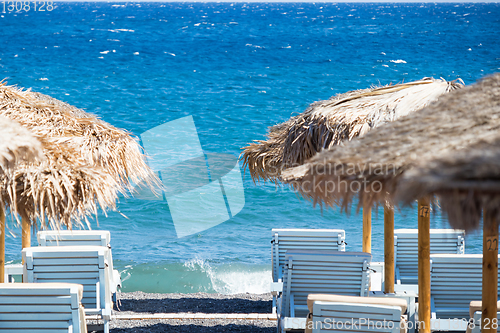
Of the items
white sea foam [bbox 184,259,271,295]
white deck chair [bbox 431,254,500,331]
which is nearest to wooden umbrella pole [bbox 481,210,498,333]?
white deck chair [bbox 431,254,500,331]

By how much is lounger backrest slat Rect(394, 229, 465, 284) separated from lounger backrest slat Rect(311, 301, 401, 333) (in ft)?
7.34

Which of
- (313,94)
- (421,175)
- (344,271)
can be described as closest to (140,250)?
(344,271)

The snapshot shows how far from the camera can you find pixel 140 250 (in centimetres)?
952

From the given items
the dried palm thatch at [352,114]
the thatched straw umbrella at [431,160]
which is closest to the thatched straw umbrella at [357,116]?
the dried palm thatch at [352,114]

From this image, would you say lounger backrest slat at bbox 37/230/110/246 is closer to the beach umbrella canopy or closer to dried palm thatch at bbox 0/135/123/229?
dried palm thatch at bbox 0/135/123/229

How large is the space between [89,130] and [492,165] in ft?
10.9

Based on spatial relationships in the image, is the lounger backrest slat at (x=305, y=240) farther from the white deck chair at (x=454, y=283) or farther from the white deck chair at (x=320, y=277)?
the white deck chair at (x=454, y=283)

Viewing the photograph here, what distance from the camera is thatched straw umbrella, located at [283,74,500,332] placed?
125 centimetres

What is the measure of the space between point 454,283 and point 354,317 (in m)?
1.61

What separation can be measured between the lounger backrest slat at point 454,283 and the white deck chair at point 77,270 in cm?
280

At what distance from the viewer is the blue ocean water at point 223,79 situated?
9.23 metres

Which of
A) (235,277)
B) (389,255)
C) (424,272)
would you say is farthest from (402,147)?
(235,277)

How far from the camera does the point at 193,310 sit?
17.5ft

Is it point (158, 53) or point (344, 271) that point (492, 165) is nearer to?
point (344, 271)
